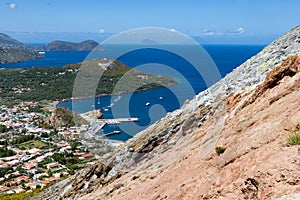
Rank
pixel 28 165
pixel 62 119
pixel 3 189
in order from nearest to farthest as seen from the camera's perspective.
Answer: pixel 3 189 < pixel 28 165 < pixel 62 119

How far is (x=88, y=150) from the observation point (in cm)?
5259

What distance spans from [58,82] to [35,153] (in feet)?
226

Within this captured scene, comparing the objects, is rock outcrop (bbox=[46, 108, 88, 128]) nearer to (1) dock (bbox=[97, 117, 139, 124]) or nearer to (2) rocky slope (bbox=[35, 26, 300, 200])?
(1) dock (bbox=[97, 117, 139, 124])

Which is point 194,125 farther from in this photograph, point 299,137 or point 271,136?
point 299,137

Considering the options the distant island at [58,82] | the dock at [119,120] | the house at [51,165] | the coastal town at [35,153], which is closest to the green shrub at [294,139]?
the coastal town at [35,153]

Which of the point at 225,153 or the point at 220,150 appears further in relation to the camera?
the point at 220,150

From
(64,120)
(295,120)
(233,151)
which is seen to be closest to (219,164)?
(233,151)

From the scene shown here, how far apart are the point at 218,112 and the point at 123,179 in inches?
153

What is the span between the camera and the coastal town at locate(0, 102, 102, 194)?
128ft

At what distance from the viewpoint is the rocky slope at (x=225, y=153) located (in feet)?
13.8

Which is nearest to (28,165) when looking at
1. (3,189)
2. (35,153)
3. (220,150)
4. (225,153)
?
(35,153)

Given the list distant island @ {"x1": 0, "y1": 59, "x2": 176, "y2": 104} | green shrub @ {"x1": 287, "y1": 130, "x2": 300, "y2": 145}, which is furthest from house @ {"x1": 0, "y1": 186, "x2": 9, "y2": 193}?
distant island @ {"x1": 0, "y1": 59, "x2": 176, "y2": 104}

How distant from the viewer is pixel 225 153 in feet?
20.0

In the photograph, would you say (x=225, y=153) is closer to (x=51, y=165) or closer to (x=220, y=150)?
(x=220, y=150)
